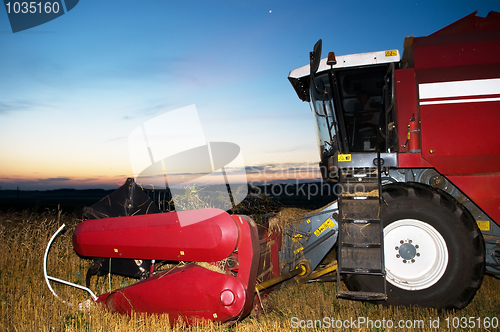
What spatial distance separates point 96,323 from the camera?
2938 mm

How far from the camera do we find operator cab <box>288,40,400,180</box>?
3.94 metres

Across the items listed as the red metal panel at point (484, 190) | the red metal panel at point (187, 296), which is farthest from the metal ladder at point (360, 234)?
the red metal panel at point (187, 296)

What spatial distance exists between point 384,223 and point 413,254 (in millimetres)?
394

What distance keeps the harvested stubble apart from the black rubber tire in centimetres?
13

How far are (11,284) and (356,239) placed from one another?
14.1 ft

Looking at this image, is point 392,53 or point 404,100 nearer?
point 404,100

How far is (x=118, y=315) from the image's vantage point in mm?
3064

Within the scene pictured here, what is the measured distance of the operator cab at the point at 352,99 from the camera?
3941mm

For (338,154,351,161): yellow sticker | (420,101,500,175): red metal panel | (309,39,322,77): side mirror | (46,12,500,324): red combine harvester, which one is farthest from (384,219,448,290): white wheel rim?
(309,39,322,77): side mirror

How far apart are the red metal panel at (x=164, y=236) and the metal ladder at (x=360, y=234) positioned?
117cm

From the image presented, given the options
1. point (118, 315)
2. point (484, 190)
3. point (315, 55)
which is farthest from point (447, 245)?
point (118, 315)

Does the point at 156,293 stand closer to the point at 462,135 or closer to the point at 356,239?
the point at 356,239

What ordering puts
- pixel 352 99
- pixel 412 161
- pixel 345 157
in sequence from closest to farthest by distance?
pixel 412 161 → pixel 345 157 → pixel 352 99

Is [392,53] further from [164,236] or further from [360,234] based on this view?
[164,236]
